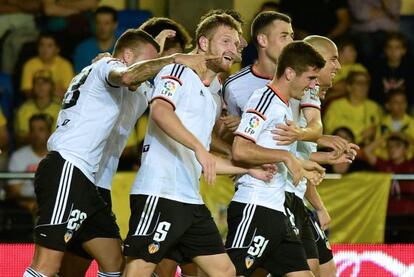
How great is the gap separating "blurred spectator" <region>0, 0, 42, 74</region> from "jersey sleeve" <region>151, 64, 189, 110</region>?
19.6 ft

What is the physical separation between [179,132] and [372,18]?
22.4 ft

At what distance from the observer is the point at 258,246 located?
7.73 meters

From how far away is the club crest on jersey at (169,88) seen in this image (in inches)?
291

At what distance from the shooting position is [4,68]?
13.3 metres

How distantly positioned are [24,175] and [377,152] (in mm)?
3605

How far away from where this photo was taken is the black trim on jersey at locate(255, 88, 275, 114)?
302 inches

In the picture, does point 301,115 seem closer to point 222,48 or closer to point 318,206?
point 318,206

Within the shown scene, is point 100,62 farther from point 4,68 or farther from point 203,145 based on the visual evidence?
point 4,68

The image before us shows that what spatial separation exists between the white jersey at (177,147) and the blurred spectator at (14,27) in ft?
19.4

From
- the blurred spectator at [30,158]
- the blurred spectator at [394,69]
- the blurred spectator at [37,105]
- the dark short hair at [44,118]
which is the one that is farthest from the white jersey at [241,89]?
the blurred spectator at [394,69]

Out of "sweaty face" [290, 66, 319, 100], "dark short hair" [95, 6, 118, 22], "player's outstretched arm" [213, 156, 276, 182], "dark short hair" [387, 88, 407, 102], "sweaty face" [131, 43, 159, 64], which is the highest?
"sweaty face" [131, 43, 159, 64]

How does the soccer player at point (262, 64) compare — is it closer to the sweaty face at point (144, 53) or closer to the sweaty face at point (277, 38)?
the sweaty face at point (277, 38)

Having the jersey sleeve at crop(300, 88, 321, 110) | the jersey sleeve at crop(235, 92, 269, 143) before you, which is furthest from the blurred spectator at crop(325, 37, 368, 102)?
the jersey sleeve at crop(235, 92, 269, 143)

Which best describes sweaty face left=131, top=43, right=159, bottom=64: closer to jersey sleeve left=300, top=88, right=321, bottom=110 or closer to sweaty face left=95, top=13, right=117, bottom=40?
jersey sleeve left=300, top=88, right=321, bottom=110
